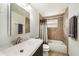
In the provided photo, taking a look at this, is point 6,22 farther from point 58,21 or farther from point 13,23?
point 58,21

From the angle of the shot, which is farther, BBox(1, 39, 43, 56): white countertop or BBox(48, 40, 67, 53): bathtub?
BBox(48, 40, 67, 53): bathtub

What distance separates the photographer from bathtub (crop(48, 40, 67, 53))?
260 centimetres

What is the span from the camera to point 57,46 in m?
2.71

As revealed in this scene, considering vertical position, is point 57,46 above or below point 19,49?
below

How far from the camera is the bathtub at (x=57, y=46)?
260cm

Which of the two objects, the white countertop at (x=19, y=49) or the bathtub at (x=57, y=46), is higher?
the white countertop at (x=19, y=49)

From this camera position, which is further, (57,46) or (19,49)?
(57,46)

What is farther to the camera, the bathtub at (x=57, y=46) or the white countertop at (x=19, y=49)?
the bathtub at (x=57, y=46)

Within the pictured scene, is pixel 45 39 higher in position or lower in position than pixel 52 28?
lower

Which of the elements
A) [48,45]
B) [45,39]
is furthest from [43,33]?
[48,45]

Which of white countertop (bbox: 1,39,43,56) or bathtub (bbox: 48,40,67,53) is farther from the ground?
white countertop (bbox: 1,39,43,56)

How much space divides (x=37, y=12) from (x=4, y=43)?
1.58 m

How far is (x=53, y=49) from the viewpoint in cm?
260

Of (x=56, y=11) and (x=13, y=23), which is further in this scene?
(x=56, y=11)
